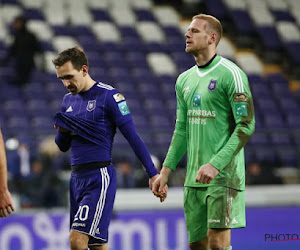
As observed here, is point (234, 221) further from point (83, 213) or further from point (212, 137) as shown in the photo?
point (83, 213)

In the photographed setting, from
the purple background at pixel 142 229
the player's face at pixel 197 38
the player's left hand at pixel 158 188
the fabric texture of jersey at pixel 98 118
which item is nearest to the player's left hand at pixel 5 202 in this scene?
the fabric texture of jersey at pixel 98 118

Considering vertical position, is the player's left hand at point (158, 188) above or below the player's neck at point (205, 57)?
below

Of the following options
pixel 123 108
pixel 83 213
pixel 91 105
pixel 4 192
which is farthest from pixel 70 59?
pixel 4 192

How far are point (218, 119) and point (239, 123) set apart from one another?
0.18m

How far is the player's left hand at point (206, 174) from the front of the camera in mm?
3797

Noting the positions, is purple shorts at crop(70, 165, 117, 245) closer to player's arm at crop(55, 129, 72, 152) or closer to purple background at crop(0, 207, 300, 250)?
player's arm at crop(55, 129, 72, 152)

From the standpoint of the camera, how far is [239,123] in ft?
12.9

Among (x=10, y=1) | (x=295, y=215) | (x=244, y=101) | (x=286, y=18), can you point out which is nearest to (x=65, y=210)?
(x=295, y=215)

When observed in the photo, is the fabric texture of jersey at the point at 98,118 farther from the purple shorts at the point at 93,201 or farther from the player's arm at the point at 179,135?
the player's arm at the point at 179,135

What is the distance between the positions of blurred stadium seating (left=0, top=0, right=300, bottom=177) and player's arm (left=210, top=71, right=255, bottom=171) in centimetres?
585

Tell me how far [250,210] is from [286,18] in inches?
331

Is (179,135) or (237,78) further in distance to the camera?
(179,135)

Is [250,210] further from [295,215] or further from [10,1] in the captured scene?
[10,1]

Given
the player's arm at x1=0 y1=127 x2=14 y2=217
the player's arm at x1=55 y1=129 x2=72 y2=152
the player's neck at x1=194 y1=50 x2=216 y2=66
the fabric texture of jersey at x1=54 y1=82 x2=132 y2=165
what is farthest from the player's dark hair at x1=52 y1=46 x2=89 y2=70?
the player's arm at x1=0 y1=127 x2=14 y2=217
